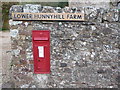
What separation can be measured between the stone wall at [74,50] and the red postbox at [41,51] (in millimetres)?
89

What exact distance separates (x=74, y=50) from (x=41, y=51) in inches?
27.3

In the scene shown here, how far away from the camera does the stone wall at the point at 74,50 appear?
4.34m

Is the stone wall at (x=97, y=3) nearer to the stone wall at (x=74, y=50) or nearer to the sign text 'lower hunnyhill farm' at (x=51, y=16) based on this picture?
the stone wall at (x=74, y=50)

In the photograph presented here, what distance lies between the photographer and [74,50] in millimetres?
4434

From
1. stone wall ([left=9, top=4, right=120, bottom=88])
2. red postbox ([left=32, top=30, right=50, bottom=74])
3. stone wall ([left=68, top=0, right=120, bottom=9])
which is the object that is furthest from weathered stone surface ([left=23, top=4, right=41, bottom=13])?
stone wall ([left=68, top=0, right=120, bottom=9])

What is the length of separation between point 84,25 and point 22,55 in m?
1.45

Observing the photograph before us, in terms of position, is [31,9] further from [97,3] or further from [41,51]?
[97,3]

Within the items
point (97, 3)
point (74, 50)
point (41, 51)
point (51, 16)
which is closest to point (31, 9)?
point (51, 16)

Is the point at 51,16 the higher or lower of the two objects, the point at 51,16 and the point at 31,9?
the lower

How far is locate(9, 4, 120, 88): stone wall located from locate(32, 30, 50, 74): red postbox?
0.09 metres

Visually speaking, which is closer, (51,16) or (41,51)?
(51,16)

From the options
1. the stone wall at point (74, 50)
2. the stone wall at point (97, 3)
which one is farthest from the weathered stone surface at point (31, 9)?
the stone wall at point (97, 3)

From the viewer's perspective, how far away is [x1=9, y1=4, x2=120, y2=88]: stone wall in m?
4.34

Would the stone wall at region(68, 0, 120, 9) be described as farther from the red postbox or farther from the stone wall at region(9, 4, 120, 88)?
the red postbox
